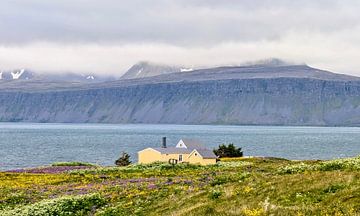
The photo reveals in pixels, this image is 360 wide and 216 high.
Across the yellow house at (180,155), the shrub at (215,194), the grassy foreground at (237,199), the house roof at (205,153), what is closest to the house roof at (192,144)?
the yellow house at (180,155)

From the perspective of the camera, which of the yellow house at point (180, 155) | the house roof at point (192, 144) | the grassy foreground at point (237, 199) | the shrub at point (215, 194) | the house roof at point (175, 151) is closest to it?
the grassy foreground at point (237, 199)

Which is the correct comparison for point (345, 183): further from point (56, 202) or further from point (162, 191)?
point (56, 202)

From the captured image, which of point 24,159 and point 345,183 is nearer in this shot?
point 345,183

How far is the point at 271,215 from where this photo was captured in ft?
65.6

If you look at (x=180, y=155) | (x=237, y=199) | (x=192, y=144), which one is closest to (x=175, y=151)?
(x=180, y=155)

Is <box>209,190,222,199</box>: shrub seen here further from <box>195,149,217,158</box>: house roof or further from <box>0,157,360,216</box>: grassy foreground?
<box>195,149,217,158</box>: house roof

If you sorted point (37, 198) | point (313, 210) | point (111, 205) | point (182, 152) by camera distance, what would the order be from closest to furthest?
1. point (313, 210)
2. point (111, 205)
3. point (37, 198)
4. point (182, 152)

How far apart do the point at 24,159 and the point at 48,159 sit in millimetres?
7220

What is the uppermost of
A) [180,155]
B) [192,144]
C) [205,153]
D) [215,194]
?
[215,194]

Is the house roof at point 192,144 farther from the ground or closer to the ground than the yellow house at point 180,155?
farther from the ground

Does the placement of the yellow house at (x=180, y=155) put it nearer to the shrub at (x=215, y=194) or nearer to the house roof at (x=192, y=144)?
the house roof at (x=192, y=144)

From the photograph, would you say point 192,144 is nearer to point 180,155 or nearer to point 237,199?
point 180,155

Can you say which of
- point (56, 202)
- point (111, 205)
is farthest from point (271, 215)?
point (56, 202)

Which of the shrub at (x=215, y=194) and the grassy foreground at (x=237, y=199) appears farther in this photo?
the shrub at (x=215, y=194)
